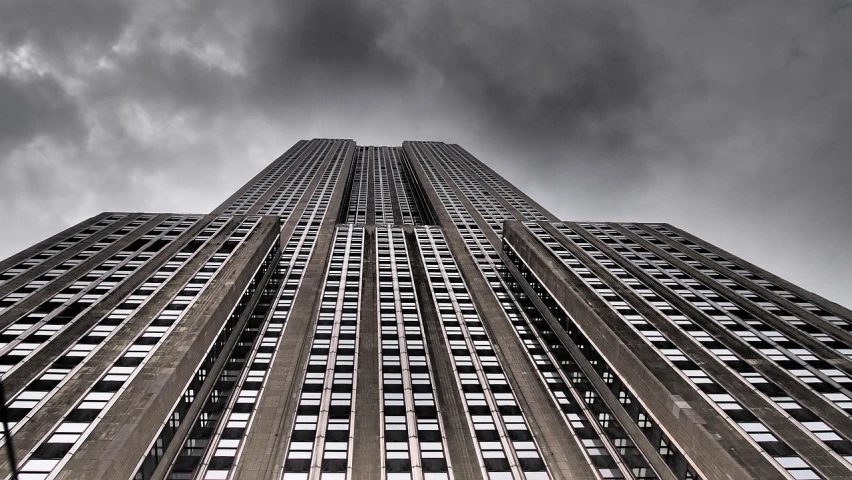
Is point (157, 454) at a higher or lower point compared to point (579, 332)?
lower

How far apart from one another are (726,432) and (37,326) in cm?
6303

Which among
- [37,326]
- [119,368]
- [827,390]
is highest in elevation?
[37,326]

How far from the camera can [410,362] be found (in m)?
54.3

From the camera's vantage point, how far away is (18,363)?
1687 inches

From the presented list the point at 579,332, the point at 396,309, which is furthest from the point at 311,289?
the point at 579,332

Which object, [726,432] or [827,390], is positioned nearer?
[726,432]

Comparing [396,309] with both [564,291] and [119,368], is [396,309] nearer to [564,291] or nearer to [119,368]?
[564,291]

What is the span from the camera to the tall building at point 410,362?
125 feet

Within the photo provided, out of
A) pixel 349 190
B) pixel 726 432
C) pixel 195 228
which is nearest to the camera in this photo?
pixel 726 432

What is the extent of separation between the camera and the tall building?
38156 millimetres

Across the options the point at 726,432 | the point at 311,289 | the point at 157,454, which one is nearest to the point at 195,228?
the point at 311,289

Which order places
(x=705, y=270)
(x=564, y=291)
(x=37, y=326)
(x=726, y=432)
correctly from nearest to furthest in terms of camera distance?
(x=726, y=432) → (x=37, y=326) → (x=564, y=291) → (x=705, y=270)

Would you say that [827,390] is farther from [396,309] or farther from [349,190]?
[349,190]

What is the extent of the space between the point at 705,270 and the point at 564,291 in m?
24.5
